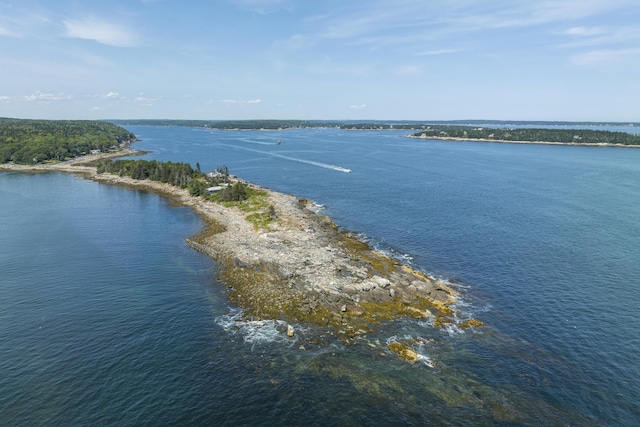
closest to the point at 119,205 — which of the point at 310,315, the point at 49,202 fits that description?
the point at 49,202

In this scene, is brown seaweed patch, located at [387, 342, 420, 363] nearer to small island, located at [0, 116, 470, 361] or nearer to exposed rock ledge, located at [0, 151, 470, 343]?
small island, located at [0, 116, 470, 361]

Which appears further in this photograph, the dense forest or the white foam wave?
the dense forest

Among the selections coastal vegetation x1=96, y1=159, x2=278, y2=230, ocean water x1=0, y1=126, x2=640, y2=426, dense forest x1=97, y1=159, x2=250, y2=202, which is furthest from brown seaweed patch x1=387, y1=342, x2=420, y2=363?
dense forest x1=97, y1=159, x2=250, y2=202

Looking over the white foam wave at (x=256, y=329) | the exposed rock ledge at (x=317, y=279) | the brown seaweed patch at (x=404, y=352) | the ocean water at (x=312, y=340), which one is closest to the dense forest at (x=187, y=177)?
the exposed rock ledge at (x=317, y=279)

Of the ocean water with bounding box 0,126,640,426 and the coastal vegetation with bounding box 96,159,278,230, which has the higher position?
the coastal vegetation with bounding box 96,159,278,230

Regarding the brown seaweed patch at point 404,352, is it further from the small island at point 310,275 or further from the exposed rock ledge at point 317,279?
the exposed rock ledge at point 317,279

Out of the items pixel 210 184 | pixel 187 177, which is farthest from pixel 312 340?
pixel 187 177
